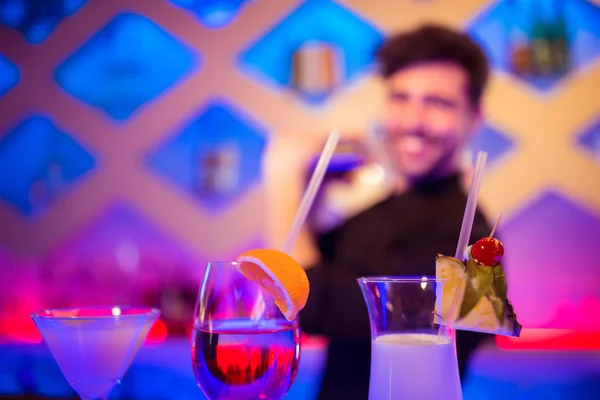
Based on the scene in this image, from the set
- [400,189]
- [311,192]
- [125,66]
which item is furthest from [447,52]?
[311,192]

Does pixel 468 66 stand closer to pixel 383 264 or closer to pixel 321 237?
pixel 321 237

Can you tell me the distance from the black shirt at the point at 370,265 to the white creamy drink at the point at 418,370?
597mm

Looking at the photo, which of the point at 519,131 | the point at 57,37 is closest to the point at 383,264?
the point at 519,131

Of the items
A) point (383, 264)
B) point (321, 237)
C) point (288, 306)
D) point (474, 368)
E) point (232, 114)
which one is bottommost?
point (474, 368)

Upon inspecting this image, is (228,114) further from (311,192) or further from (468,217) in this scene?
(468,217)

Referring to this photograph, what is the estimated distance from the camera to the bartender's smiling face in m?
2.35

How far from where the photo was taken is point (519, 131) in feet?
7.88

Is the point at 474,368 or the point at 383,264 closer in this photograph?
the point at 383,264

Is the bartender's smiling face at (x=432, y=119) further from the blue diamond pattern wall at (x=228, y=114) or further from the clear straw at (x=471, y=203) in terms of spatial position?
the clear straw at (x=471, y=203)

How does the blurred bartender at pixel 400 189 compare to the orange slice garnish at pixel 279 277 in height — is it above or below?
above

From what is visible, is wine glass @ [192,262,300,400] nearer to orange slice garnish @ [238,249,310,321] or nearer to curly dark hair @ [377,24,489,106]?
orange slice garnish @ [238,249,310,321]

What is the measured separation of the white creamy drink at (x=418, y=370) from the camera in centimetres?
69

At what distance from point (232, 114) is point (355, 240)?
2.95 feet

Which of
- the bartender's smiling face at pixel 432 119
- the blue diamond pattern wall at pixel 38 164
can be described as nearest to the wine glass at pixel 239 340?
the bartender's smiling face at pixel 432 119
